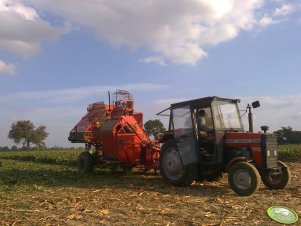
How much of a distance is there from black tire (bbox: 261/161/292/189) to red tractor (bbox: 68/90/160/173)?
3.83 m

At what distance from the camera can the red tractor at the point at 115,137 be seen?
46.7 ft

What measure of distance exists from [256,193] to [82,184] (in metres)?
4.93

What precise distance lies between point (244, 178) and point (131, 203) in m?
2.91

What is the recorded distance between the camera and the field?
23.6 ft

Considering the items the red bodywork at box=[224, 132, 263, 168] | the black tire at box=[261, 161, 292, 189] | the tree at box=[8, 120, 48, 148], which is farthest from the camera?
the tree at box=[8, 120, 48, 148]

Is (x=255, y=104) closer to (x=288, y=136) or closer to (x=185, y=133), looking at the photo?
(x=185, y=133)

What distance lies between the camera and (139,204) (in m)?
8.67

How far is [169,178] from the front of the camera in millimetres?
12055

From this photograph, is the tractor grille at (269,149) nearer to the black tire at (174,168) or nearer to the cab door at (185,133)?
the cab door at (185,133)

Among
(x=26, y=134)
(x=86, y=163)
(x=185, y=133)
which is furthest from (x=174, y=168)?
(x=26, y=134)

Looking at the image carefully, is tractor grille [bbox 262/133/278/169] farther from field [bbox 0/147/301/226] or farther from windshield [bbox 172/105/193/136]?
windshield [bbox 172/105/193/136]

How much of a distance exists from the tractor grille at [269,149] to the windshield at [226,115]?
111 cm

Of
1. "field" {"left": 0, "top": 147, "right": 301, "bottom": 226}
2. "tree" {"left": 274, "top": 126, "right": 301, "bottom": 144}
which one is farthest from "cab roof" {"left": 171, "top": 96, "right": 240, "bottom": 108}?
"tree" {"left": 274, "top": 126, "right": 301, "bottom": 144}

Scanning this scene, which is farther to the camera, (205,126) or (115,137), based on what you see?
(115,137)
